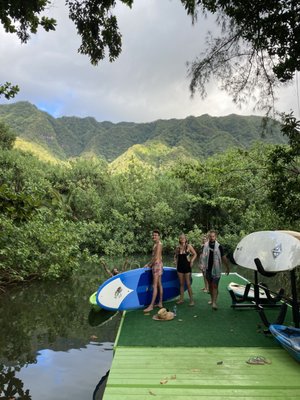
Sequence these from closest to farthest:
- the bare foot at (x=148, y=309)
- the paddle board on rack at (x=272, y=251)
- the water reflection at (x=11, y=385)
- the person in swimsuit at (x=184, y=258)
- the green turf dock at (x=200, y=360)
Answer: the green turf dock at (x=200, y=360) → the water reflection at (x=11, y=385) → the paddle board on rack at (x=272, y=251) → the person in swimsuit at (x=184, y=258) → the bare foot at (x=148, y=309)

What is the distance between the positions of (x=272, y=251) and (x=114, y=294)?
366 centimetres

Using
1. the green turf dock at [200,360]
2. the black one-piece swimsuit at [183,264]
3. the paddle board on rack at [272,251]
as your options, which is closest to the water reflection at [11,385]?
the green turf dock at [200,360]

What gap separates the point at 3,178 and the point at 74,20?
19076 mm

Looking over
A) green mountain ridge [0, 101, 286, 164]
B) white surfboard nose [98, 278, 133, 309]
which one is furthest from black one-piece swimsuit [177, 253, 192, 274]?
green mountain ridge [0, 101, 286, 164]

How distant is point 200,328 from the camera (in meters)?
6.95

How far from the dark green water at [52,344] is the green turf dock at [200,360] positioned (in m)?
1.04

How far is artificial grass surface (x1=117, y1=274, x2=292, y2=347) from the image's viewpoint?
6258 millimetres

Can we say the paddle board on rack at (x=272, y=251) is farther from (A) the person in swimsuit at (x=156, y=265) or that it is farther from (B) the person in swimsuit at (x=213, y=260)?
(A) the person in swimsuit at (x=156, y=265)

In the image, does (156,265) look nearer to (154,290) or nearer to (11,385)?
(154,290)

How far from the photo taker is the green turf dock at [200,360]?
4.54 m

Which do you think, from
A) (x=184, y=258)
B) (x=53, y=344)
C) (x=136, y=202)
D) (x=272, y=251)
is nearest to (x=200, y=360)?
(x=272, y=251)

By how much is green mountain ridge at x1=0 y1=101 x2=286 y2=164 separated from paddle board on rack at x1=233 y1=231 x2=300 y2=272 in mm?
63682

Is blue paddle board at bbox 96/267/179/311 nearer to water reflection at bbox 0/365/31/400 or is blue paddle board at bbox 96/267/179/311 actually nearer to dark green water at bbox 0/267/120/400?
dark green water at bbox 0/267/120/400

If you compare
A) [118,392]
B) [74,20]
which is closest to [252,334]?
[118,392]
